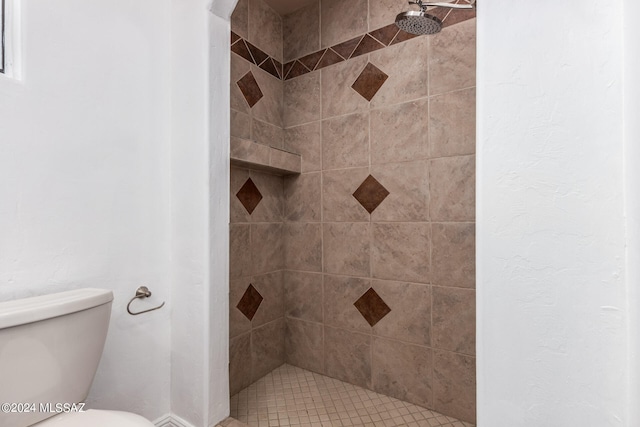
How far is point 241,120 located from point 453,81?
3.46 ft

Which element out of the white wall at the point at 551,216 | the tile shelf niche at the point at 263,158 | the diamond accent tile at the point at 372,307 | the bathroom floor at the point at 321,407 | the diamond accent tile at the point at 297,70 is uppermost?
the diamond accent tile at the point at 297,70

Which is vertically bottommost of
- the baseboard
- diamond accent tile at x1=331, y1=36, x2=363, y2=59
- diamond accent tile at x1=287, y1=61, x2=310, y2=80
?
the baseboard

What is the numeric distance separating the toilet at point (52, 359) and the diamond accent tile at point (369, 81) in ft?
4.78

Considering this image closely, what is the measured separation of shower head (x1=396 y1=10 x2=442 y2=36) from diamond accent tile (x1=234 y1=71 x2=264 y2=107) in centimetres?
91

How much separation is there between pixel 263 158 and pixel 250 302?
77 centimetres

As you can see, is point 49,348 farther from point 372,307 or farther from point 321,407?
point 372,307

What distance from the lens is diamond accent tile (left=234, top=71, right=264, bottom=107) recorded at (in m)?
1.80

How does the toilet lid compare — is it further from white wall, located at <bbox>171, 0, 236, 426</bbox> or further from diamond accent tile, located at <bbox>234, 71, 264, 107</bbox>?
diamond accent tile, located at <bbox>234, 71, 264, 107</bbox>

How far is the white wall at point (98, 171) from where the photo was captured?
3.12 ft

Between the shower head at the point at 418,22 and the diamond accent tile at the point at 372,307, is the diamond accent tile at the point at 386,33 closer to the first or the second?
the shower head at the point at 418,22

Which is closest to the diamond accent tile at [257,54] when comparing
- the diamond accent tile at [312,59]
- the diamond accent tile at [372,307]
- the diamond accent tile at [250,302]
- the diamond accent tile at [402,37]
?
the diamond accent tile at [312,59]

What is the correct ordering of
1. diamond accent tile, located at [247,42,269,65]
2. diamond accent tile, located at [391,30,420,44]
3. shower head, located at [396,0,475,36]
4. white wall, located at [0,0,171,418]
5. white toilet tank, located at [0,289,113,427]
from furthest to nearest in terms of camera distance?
diamond accent tile, located at [247,42,269,65], diamond accent tile, located at [391,30,420,44], shower head, located at [396,0,475,36], white wall, located at [0,0,171,418], white toilet tank, located at [0,289,113,427]

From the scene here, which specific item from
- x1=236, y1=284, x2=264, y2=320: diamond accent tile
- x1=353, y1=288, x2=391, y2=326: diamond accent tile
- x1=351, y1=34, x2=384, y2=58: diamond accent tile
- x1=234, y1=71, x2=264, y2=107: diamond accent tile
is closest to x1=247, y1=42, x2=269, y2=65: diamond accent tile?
x1=234, y1=71, x2=264, y2=107: diamond accent tile

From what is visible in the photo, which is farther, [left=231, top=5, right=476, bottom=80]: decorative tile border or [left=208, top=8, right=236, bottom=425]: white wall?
[left=231, top=5, right=476, bottom=80]: decorative tile border
